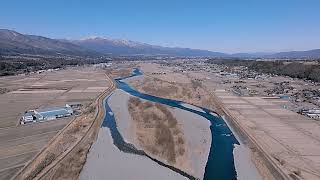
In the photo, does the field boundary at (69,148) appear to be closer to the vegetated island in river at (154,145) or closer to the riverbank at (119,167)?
the vegetated island in river at (154,145)

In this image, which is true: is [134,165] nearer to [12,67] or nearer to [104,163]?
[104,163]

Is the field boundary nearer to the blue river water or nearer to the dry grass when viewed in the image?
the blue river water

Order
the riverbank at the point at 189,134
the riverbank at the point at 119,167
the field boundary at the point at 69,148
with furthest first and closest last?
1. the riverbank at the point at 189,134
2. the field boundary at the point at 69,148
3. the riverbank at the point at 119,167

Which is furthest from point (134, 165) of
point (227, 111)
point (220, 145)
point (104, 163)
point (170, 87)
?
point (170, 87)

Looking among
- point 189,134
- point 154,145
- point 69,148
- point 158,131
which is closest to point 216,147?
point 189,134

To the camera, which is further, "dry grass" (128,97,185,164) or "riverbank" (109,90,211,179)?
"dry grass" (128,97,185,164)

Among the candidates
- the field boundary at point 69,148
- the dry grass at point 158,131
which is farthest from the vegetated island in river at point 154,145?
the field boundary at point 69,148

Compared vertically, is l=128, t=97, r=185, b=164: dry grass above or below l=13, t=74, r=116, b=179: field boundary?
above

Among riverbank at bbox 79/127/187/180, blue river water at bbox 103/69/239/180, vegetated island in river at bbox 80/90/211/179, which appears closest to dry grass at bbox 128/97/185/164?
vegetated island in river at bbox 80/90/211/179

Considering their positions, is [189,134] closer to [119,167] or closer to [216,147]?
[216,147]
